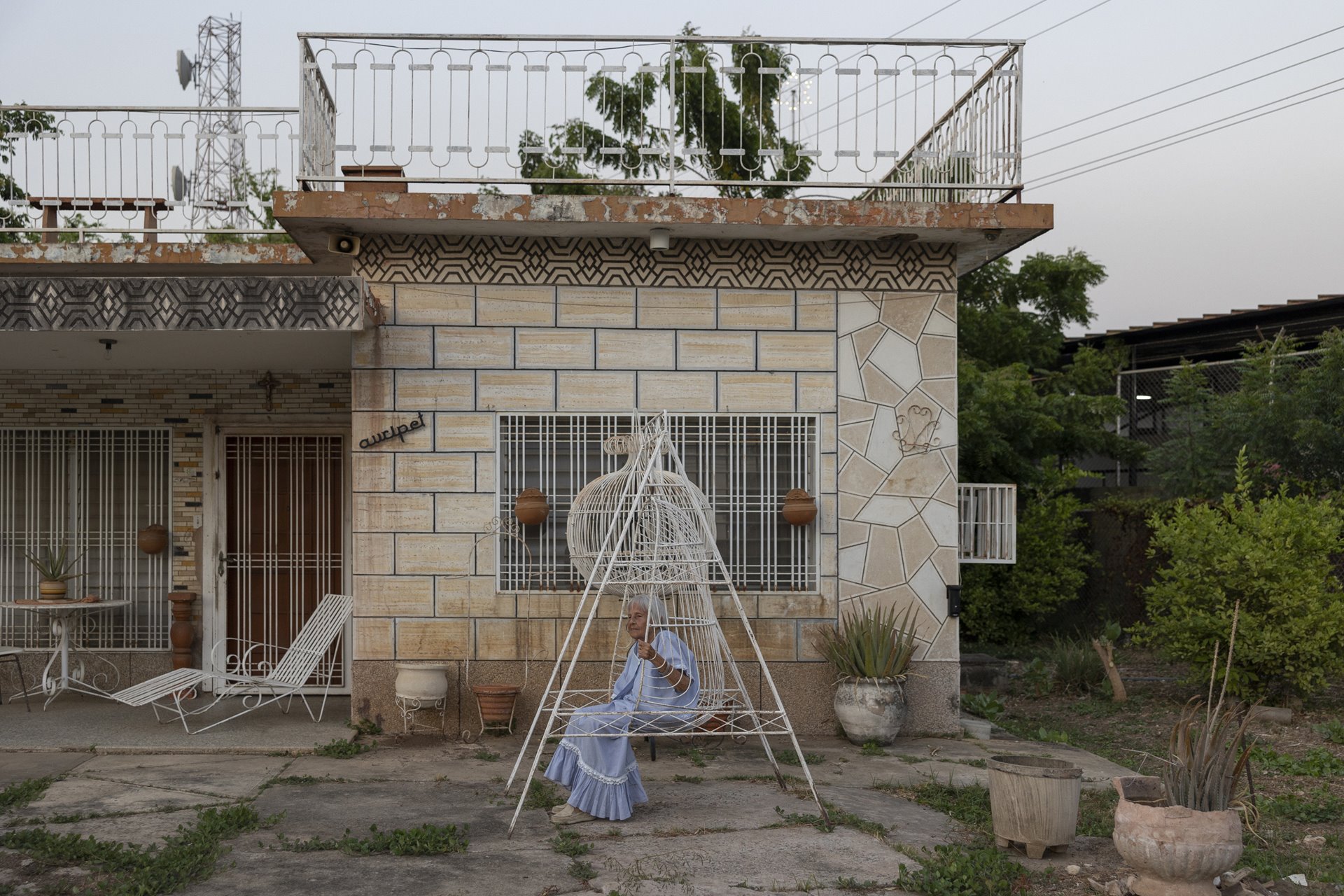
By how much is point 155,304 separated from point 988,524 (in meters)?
5.24

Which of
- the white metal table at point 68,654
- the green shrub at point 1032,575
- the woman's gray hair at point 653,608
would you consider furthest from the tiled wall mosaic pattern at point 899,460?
the white metal table at point 68,654

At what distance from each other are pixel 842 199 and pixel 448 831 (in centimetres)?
424

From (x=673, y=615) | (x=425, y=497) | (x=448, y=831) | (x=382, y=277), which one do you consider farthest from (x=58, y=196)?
(x=448, y=831)

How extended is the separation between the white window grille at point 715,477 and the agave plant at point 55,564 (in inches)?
140

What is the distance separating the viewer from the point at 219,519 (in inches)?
347

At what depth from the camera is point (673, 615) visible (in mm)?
7266

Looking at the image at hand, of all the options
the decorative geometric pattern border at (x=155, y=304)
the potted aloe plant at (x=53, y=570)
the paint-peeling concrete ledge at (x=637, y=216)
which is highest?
the paint-peeling concrete ledge at (x=637, y=216)

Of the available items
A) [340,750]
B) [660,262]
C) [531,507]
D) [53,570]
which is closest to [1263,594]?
[660,262]

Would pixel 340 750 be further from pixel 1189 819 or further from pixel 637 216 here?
pixel 1189 819

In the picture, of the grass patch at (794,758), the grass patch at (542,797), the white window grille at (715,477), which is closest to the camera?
the grass patch at (542,797)

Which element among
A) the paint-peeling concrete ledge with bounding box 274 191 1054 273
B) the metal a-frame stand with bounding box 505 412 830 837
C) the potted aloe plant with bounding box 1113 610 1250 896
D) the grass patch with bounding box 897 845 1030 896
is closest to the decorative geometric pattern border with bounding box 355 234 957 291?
the paint-peeling concrete ledge with bounding box 274 191 1054 273

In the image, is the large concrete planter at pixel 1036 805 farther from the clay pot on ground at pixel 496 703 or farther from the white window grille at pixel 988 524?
the clay pot on ground at pixel 496 703

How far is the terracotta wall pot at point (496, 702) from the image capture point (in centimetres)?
712

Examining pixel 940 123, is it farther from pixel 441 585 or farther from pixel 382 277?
pixel 441 585
